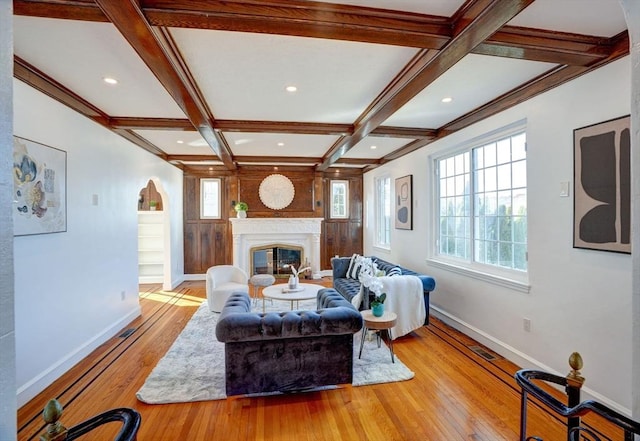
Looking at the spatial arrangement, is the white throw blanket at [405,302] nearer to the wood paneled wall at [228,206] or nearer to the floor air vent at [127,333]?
the floor air vent at [127,333]

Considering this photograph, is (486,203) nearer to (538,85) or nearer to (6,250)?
(538,85)

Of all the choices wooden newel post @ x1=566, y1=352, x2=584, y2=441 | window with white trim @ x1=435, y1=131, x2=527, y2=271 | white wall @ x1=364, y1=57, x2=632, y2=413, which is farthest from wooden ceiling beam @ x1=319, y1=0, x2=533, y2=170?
wooden newel post @ x1=566, y1=352, x2=584, y2=441

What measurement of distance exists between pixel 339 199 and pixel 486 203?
419cm

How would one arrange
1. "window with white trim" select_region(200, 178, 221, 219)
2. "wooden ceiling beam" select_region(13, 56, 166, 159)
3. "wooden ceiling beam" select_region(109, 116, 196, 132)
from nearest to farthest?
"wooden ceiling beam" select_region(13, 56, 166, 159) → "wooden ceiling beam" select_region(109, 116, 196, 132) → "window with white trim" select_region(200, 178, 221, 219)

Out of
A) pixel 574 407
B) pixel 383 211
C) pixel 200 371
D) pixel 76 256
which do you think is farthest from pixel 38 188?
pixel 383 211

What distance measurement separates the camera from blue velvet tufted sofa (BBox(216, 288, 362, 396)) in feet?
7.63

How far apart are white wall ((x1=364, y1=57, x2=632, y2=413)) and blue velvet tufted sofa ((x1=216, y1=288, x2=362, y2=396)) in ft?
5.58

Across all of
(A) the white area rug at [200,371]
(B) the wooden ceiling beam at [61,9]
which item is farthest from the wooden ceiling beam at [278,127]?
(A) the white area rug at [200,371]

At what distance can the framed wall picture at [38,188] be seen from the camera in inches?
94.8

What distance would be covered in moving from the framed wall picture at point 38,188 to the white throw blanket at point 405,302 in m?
3.28

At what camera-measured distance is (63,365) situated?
290 cm

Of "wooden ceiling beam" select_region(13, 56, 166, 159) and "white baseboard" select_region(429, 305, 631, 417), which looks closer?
"white baseboard" select_region(429, 305, 631, 417)

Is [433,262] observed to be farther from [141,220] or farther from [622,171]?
[141,220]

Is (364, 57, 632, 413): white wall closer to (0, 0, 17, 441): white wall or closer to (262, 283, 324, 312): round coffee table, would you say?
(262, 283, 324, 312): round coffee table
